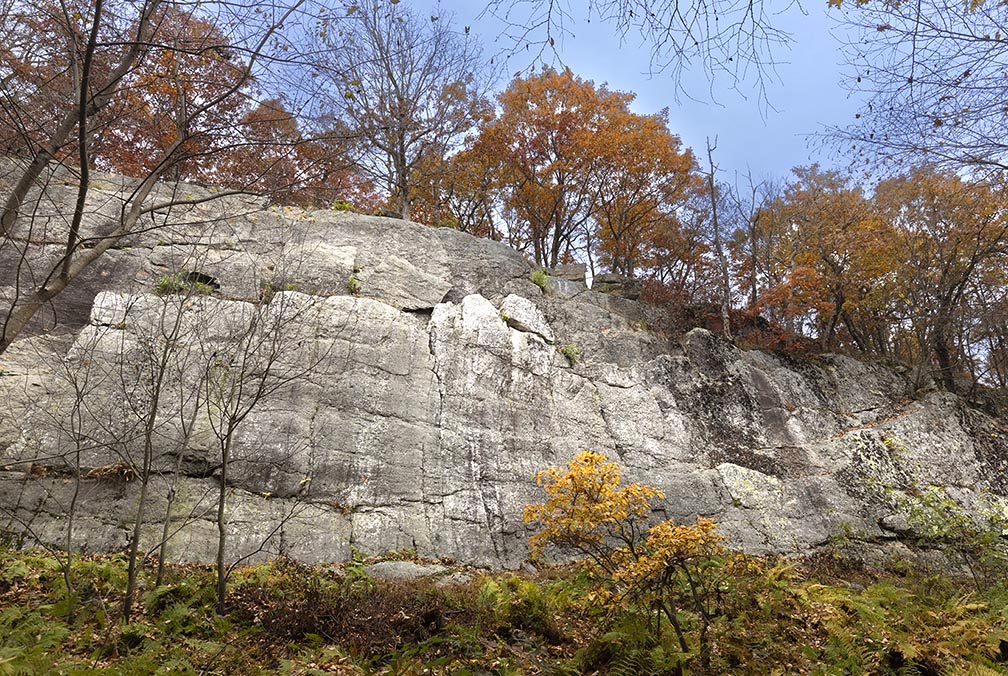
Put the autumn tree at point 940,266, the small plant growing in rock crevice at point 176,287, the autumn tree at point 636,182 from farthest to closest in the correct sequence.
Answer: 1. the autumn tree at point 636,182
2. the autumn tree at point 940,266
3. the small plant growing in rock crevice at point 176,287

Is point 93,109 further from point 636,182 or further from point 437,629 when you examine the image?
point 636,182

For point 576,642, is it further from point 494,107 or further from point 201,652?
point 494,107

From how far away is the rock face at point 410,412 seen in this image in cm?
953

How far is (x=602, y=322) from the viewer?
52.7 ft

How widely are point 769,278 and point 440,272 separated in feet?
38.2

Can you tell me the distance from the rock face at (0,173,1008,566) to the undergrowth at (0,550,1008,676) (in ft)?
5.66

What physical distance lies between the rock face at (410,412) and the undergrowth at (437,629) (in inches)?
67.9

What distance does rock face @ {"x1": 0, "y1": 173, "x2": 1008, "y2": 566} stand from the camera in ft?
31.3

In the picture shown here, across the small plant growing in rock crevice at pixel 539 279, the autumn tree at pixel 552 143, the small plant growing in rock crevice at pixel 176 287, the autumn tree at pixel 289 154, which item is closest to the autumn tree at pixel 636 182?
the autumn tree at pixel 552 143

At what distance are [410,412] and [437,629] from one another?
18.5ft

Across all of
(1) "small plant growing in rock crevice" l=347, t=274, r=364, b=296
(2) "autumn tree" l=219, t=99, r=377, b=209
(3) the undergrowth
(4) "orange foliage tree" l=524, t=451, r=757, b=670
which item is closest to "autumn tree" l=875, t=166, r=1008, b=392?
(3) the undergrowth

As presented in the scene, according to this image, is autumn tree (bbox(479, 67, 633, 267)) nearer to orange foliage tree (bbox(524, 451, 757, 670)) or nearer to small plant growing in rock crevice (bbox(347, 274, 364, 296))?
small plant growing in rock crevice (bbox(347, 274, 364, 296))

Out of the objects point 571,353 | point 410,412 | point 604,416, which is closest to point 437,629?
point 410,412

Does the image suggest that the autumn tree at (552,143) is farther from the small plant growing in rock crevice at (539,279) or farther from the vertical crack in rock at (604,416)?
the vertical crack in rock at (604,416)
